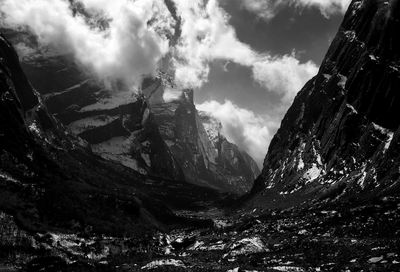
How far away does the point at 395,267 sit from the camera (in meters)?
198

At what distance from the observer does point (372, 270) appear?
199 m

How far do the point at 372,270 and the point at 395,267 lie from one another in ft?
24.7
